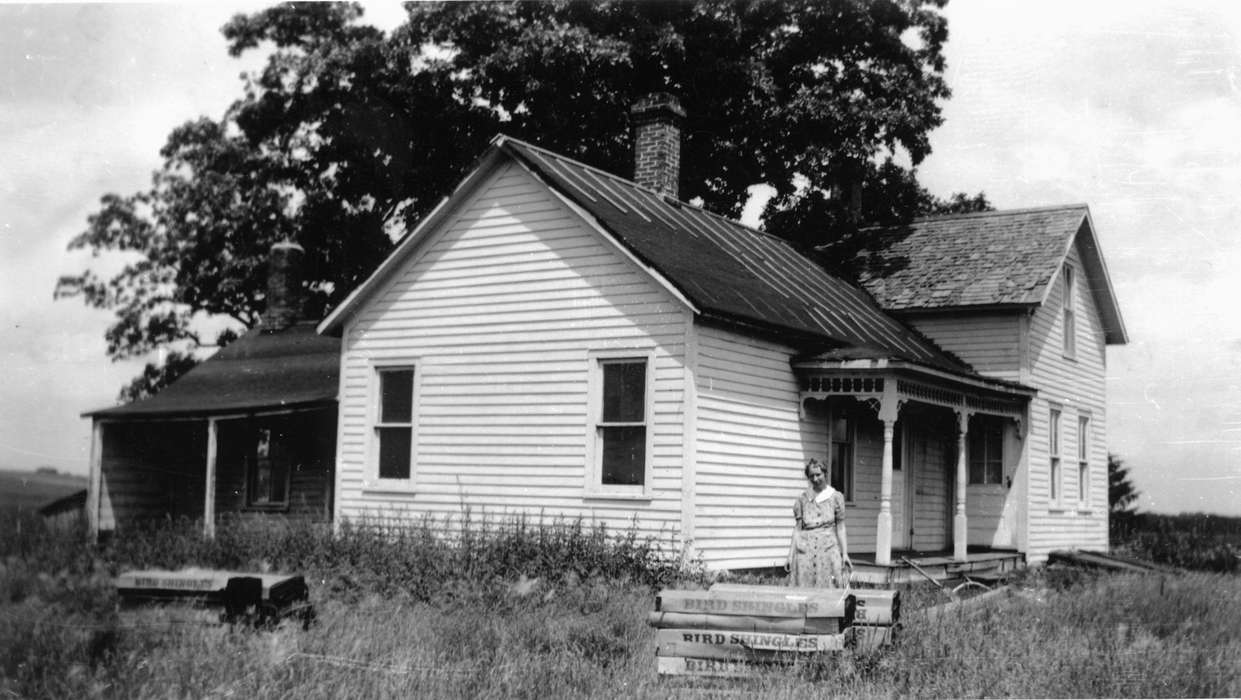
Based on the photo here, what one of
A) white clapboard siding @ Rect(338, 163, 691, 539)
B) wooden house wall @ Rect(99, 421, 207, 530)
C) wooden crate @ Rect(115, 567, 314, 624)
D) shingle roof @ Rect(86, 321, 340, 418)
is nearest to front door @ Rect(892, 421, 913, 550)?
white clapboard siding @ Rect(338, 163, 691, 539)

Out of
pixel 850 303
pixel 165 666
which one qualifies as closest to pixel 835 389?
pixel 850 303

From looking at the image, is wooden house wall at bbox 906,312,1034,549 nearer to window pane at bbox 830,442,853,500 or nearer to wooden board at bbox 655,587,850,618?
window pane at bbox 830,442,853,500

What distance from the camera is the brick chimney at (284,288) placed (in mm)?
25703

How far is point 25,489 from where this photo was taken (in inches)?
388

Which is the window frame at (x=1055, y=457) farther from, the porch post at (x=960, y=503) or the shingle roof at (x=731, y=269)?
the porch post at (x=960, y=503)

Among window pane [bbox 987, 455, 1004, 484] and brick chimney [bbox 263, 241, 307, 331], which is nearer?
window pane [bbox 987, 455, 1004, 484]

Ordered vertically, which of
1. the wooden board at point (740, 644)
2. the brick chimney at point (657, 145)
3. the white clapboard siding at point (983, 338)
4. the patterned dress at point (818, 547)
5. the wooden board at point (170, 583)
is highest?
the brick chimney at point (657, 145)

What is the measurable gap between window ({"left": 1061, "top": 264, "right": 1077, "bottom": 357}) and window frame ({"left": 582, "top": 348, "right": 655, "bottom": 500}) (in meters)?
11.5

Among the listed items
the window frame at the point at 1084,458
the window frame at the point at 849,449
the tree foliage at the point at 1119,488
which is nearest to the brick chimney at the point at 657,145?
the window frame at the point at 849,449

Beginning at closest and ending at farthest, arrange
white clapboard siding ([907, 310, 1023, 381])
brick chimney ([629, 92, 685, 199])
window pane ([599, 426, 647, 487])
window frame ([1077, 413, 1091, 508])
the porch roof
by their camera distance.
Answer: window pane ([599, 426, 647, 487]) → the porch roof → brick chimney ([629, 92, 685, 199]) → white clapboard siding ([907, 310, 1023, 381]) → window frame ([1077, 413, 1091, 508])

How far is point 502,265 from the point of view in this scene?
56.5 ft

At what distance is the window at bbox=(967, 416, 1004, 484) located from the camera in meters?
22.3

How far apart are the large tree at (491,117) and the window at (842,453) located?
28.8 ft

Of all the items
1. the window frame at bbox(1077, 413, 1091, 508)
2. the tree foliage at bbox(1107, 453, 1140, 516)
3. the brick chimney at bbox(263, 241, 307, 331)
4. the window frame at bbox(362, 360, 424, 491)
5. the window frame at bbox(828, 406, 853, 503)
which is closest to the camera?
the window frame at bbox(362, 360, 424, 491)
